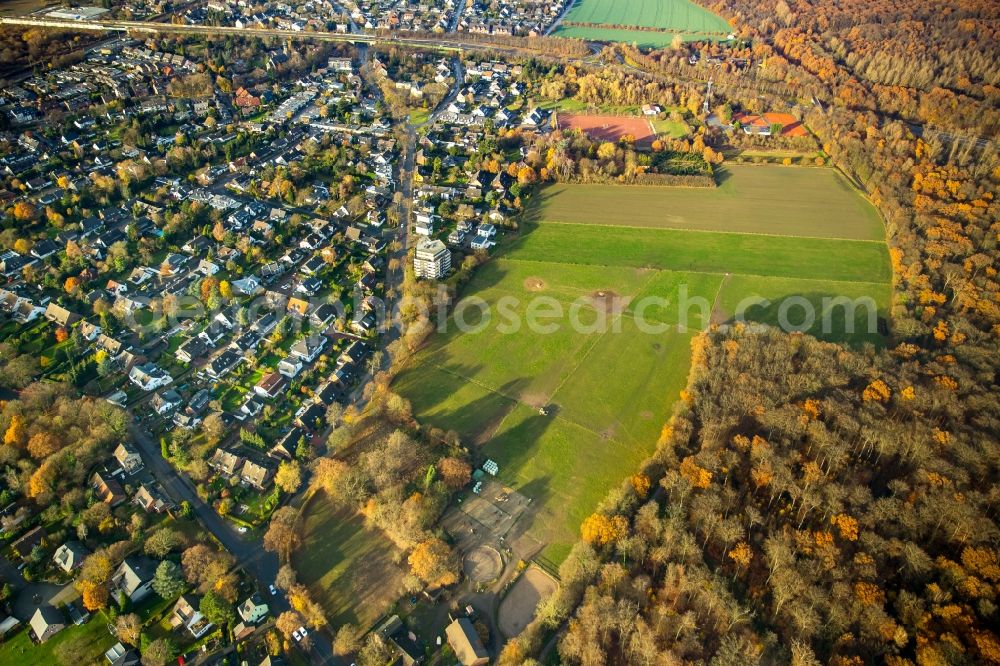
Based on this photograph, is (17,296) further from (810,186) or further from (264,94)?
(810,186)

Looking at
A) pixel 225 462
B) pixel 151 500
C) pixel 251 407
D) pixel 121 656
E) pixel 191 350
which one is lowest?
pixel 121 656

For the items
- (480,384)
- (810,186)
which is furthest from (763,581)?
(810,186)

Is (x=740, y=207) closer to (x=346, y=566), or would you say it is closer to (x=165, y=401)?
(x=346, y=566)

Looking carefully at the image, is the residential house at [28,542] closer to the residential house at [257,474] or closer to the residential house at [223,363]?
the residential house at [257,474]

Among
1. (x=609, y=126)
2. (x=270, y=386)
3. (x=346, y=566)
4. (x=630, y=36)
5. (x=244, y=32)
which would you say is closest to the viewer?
(x=346, y=566)

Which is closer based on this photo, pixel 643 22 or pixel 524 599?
pixel 524 599

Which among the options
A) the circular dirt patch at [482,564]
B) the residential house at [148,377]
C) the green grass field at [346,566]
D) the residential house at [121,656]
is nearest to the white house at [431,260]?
the residential house at [148,377]

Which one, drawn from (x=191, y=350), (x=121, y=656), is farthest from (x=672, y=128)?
(x=121, y=656)

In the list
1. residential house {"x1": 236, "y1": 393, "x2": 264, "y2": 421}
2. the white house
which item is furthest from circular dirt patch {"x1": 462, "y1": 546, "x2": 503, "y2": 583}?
the white house
